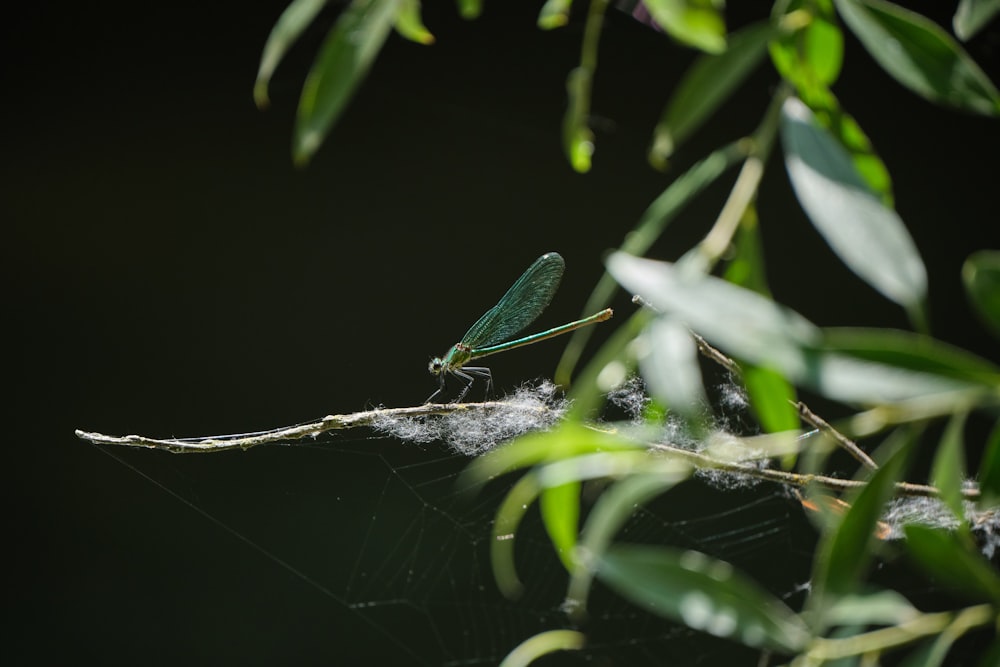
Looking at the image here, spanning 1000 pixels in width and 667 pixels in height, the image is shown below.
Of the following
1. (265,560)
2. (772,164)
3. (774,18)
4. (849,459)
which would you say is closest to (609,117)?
(772,164)

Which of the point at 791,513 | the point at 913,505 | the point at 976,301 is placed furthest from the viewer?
the point at 791,513

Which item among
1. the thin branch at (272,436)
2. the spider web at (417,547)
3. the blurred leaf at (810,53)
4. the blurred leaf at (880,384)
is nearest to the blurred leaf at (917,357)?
the blurred leaf at (880,384)

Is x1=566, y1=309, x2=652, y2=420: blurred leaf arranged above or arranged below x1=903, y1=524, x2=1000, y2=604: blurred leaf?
above

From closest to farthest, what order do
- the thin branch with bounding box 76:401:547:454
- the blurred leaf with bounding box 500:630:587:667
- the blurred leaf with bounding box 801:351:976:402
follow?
the blurred leaf with bounding box 801:351:976:402 → the blurred leaf with bounding box 500:630:587:667 → the thin branch with bounding box 76:401:547:454

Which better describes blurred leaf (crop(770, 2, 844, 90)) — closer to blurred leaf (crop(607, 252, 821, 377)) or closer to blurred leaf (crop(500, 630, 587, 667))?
blurred leaf (crop(607, 252, 821, 377))

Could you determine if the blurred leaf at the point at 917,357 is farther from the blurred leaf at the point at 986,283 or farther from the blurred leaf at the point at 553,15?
the blurred leaf at the point at 553,15

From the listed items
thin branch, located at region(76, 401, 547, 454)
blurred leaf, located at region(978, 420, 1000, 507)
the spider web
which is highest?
blurred leaf, located at region(978, 420, 1000, 507)

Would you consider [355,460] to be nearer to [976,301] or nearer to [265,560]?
[265,560]

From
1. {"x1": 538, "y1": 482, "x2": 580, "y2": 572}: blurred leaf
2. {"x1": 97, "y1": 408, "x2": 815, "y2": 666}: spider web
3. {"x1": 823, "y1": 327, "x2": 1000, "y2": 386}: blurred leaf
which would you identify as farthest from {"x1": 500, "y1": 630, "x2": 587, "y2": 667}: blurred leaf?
{"x1": 97, "y1": 408, "x2": 815, "y2": 666}: spider web
